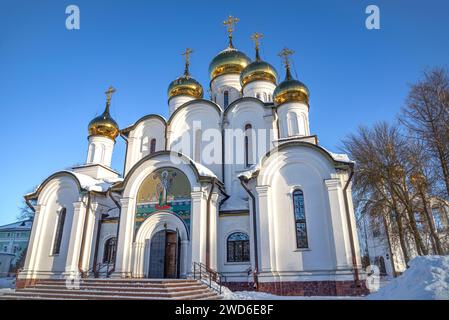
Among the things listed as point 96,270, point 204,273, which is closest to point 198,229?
point 204,273

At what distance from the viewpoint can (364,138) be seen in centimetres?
1447

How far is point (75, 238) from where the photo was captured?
42.0 ft

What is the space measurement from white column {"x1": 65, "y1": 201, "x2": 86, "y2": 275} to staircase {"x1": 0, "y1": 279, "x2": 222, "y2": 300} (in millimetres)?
2577

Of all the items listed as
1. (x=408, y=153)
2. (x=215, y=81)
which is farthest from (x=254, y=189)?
(x=215, y=81)

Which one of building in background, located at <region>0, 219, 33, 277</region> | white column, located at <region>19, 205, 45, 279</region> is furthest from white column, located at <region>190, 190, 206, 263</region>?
building in background, located at <region>0, 219, 33, 277</region>

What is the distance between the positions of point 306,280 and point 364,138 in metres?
8.12

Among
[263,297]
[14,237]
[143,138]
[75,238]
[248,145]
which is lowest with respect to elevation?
[263,297]

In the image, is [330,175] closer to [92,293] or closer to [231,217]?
[231,217]

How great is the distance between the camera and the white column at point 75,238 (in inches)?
489

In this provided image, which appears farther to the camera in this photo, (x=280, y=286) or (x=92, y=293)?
(x=280, y=286)

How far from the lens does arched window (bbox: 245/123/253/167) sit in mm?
14020

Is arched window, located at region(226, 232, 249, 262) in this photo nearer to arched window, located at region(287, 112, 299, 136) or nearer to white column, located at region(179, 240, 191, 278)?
white column, located at region(179, 240, 191, 278)

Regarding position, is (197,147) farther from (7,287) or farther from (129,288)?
(7,287)

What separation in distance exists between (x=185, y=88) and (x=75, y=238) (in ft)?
36.4
